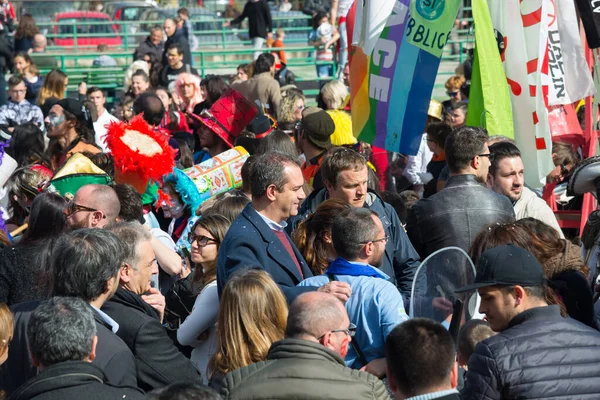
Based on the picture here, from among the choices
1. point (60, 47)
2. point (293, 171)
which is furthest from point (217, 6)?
point (293, 171)

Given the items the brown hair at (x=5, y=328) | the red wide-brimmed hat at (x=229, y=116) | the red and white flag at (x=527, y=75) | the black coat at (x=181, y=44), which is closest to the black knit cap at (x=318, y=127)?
the red wide-brimmed hat at (x=229, y=116)

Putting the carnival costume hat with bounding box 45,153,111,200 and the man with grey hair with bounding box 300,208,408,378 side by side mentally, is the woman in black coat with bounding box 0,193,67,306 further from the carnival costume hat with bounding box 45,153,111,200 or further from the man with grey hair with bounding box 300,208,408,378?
the man with grey hair with bounding box 300,208,408,378

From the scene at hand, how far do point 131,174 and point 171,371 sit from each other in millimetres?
2944

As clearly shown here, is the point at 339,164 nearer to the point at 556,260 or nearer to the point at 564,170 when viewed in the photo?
the point at 556,260

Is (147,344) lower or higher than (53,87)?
higher

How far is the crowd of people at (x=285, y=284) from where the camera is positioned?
3.49m

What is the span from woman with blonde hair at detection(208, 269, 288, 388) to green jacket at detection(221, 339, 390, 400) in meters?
0.33

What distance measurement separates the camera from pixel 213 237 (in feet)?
17.4

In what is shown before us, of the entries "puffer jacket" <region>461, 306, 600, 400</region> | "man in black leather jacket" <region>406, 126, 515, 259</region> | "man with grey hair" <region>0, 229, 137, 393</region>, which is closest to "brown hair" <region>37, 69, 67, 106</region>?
"man in black leather jacket" <region>406, 126, 515, 259</region>

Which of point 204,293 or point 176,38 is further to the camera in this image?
point 176,38

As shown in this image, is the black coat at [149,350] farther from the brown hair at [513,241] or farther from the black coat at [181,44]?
the black coat at [181,44]

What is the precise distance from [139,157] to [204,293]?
221 cm

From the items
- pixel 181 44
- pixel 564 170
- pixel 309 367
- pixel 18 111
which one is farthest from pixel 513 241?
pixel 181 44

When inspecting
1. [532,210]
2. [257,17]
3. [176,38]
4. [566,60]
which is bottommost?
[257,17]
